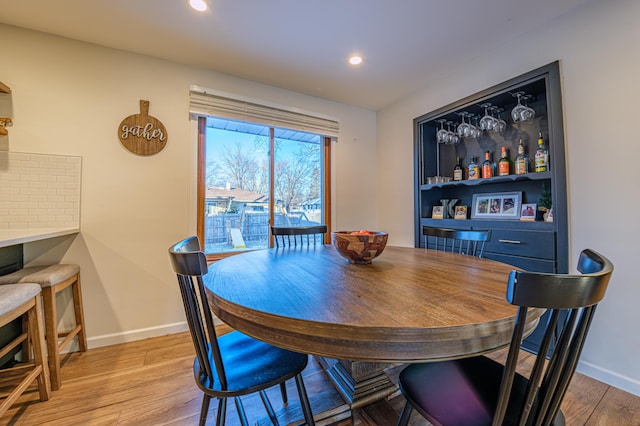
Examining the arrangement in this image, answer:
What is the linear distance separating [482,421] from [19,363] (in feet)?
9.10

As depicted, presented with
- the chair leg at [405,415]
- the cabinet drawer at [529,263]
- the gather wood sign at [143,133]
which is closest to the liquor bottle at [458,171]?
the cabinet drawer at [529,263]


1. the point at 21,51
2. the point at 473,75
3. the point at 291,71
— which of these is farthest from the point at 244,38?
the point at 473,75

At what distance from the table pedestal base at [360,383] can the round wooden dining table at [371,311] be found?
575 millimetres

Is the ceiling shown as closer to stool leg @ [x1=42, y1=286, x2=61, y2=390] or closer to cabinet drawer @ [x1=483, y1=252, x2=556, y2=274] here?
cabinet drawer @ [x1=483, y1=252, x2=556, y2=274]

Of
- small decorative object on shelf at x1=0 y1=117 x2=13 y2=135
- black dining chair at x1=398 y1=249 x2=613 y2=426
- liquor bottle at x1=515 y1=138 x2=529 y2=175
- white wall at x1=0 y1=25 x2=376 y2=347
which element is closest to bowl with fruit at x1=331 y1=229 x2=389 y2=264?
black dining chair at x1=398 y1=249 x2=613 y2=426

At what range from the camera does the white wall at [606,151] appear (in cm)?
154

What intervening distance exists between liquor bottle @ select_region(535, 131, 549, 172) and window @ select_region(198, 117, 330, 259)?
77.6 inches

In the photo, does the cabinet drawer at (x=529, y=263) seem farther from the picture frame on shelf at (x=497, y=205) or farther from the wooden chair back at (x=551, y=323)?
the wooden chair back at (x=551, y=323)

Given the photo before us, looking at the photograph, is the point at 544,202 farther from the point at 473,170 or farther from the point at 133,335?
the point at 133,335

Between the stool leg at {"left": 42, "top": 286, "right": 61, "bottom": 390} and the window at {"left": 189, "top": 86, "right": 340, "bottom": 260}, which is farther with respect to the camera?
the window at {"left": 189, "top": 86, "right": 340, "bottom": 260}

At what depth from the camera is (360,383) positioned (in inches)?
52.8

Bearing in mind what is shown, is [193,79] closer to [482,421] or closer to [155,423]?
[155,423]

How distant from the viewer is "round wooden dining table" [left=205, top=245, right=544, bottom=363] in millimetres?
624

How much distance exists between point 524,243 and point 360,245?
150cm
